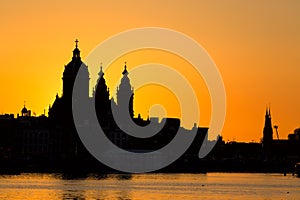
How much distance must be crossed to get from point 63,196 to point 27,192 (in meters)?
9.11

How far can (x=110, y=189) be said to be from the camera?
543 ft

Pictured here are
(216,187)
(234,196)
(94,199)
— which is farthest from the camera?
(216,187)

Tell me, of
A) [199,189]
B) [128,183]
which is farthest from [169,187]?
[128,183]

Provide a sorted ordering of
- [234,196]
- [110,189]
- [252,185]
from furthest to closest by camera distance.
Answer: [252,185] → [110,189] → [234,196]

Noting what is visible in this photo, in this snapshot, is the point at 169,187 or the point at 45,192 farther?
the point at 169,187

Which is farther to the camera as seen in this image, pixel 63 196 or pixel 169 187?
pixel 169 187

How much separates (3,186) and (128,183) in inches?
1019

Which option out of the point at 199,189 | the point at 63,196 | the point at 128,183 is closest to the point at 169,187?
the point at 199,189

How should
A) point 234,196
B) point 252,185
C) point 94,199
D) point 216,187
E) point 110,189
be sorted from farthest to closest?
point 252,185 → point 216,187 → point 110,189 → point 234,196 → point 94,199

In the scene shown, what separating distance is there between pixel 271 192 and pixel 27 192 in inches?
1270

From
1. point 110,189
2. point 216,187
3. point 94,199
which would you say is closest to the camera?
point 94,199

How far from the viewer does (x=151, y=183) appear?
620 feet

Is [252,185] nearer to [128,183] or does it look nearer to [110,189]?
[128,183]

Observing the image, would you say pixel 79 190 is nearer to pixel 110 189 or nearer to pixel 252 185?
pixel 110 189
